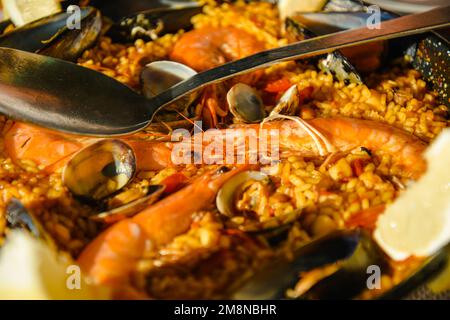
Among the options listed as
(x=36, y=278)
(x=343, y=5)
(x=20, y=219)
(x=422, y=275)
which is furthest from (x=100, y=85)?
(x=422, y=275)

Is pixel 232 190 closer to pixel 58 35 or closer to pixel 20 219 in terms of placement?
pixel 20 219

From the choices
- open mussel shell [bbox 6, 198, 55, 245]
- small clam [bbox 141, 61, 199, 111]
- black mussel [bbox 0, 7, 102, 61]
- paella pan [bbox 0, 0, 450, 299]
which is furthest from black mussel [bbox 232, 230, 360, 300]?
black mussel [bbox 0, 7, 102, 61]

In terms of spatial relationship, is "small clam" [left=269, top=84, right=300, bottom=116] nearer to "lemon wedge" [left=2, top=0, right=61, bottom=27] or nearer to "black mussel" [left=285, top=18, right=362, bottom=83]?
"black mussel" [left=285, top=18, right=362, bottom=83]

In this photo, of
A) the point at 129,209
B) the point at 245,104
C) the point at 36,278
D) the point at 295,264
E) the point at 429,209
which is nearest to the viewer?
the point at 36,278

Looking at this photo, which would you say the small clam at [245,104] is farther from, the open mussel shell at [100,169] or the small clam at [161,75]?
the open mussel shell at [100,169]

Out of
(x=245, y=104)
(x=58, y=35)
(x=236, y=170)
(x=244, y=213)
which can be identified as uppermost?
(x=58, y=35)
